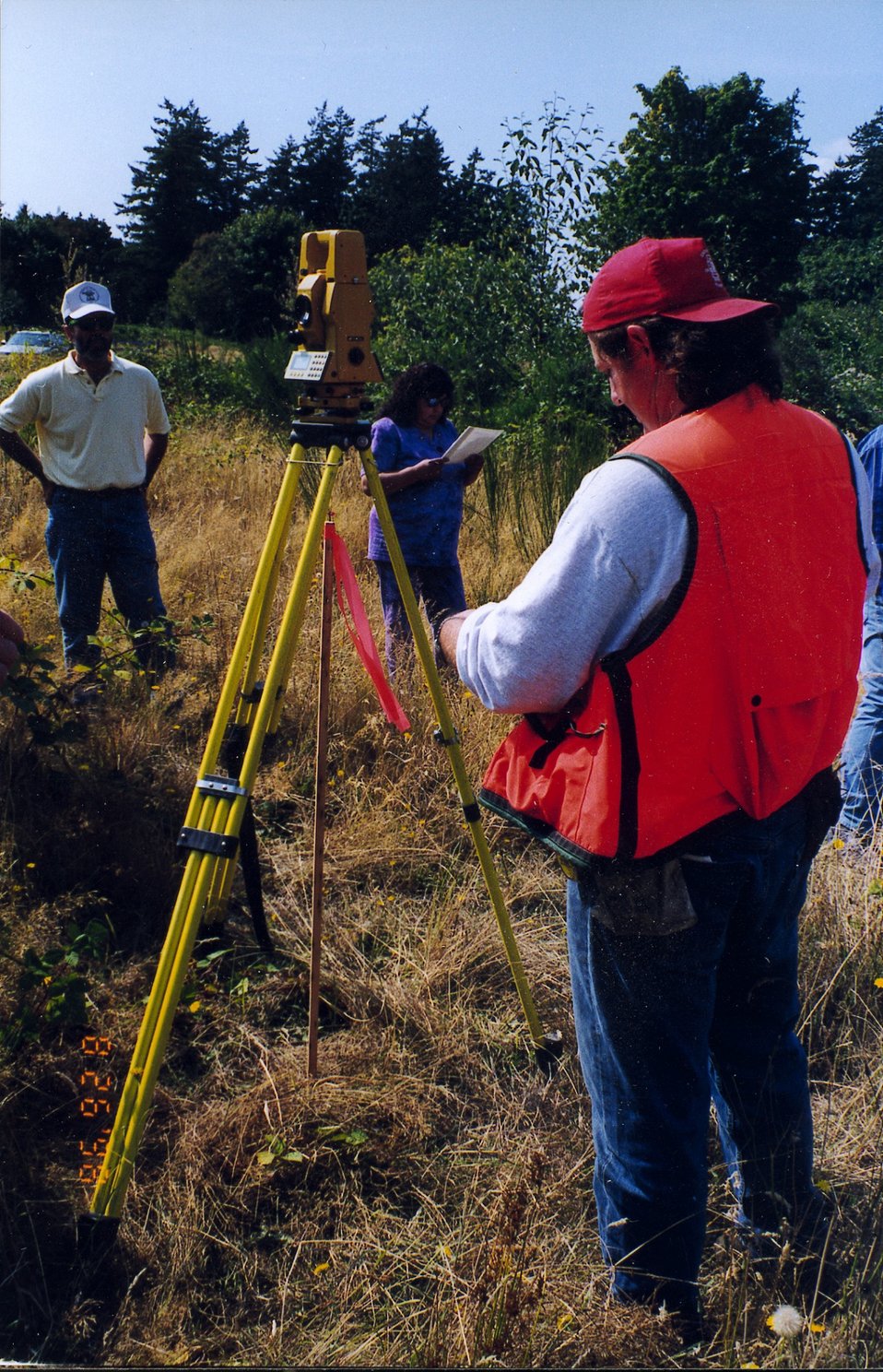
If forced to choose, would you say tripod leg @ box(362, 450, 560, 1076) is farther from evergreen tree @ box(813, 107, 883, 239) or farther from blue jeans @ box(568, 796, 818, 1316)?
evergreen tree @ box(813, 107, 883, 239)

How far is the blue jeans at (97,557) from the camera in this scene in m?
4.33

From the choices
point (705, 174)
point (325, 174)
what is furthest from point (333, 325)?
point (325, 174)

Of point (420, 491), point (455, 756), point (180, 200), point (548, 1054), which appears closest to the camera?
point (455, 756)

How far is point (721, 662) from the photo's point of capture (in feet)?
4.14

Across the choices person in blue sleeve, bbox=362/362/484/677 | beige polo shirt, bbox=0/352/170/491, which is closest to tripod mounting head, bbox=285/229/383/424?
person in blue sleeve, bbox=362/362/484/677

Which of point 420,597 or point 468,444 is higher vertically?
point 468,444

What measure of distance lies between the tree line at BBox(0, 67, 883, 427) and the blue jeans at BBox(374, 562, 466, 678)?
250cm

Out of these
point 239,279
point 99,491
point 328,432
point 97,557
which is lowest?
point 97,557

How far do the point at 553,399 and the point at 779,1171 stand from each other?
20.2 ft

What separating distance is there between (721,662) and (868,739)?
2186 millimetres

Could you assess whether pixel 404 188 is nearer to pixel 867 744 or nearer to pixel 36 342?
pixel 36 342

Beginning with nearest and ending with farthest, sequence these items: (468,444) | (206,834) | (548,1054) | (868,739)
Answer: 1. (206,834)
2. (548,1054)
3. (468,444)
4. (868,739)

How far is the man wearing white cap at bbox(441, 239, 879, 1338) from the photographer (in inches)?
48.3

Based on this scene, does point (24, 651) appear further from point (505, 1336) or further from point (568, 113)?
point (568, 113)
